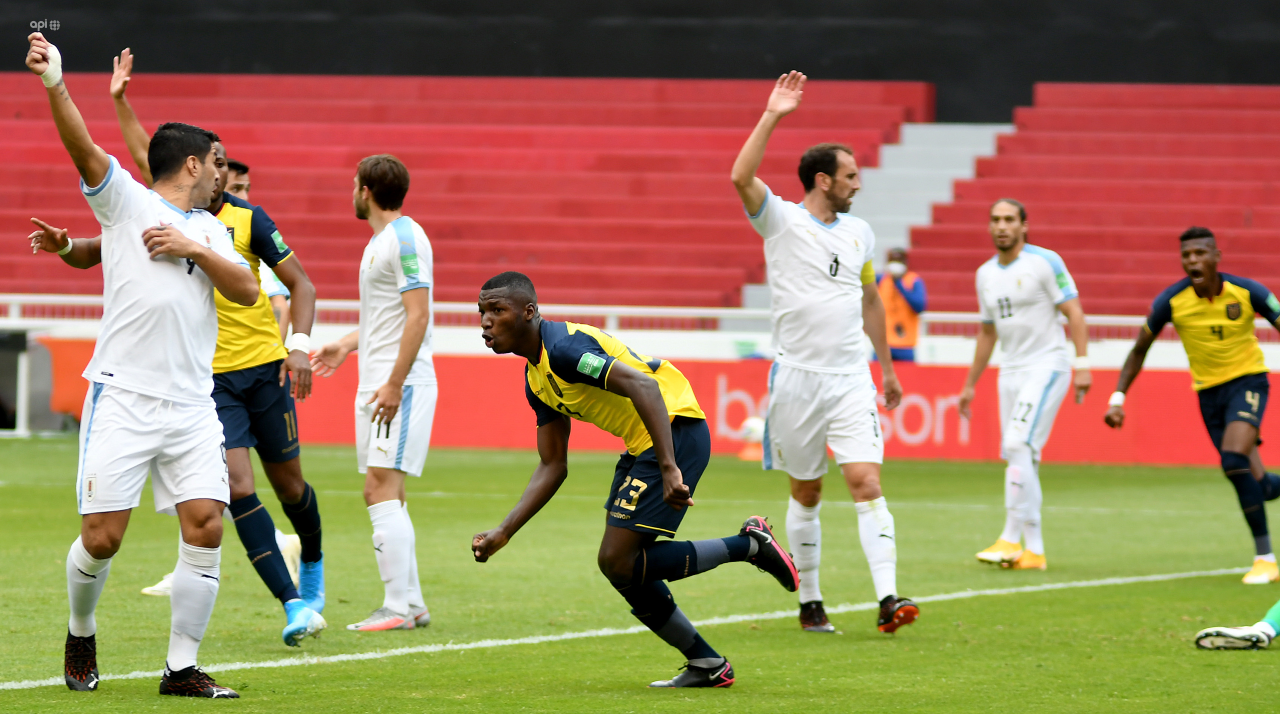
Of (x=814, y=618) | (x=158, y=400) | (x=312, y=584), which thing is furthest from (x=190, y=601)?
(x=814, y=618)

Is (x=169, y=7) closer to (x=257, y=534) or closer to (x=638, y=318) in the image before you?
(x=638, y=318)

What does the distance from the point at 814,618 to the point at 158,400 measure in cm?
350

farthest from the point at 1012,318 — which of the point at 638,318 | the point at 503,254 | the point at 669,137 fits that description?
the point at 669,137

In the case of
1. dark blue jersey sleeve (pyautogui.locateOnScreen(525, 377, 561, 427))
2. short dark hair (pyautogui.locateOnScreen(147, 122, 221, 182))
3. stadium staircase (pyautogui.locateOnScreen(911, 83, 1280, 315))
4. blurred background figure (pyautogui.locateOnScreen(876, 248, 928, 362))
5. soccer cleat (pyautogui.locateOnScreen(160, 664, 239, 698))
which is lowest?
soccer cleat (pyautogui.locateOnScreen(160, 664, 239, 698))

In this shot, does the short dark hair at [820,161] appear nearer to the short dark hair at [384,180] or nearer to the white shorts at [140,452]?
the short dark hair at [384,180]

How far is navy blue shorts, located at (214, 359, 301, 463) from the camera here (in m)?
7.21

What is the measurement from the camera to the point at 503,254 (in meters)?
24.2

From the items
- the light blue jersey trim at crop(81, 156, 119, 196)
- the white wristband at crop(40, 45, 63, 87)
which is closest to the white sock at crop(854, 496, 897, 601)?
the light blue jersey trim at crop(81, 156, 119, 196)

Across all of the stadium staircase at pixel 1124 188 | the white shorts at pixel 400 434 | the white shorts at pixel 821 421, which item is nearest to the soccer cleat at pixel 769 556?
the white shorts at pixel 821 421

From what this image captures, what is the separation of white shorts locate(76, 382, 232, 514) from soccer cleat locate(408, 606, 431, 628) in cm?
213

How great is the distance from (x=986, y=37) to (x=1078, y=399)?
17.5 metres

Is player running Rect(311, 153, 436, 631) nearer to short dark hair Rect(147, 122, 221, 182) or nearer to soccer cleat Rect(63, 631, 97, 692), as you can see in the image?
short dark hair Rect(147, 122, 221, 182)

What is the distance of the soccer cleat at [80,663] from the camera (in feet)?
18.4

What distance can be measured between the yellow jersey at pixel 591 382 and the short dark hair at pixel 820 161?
206cm
